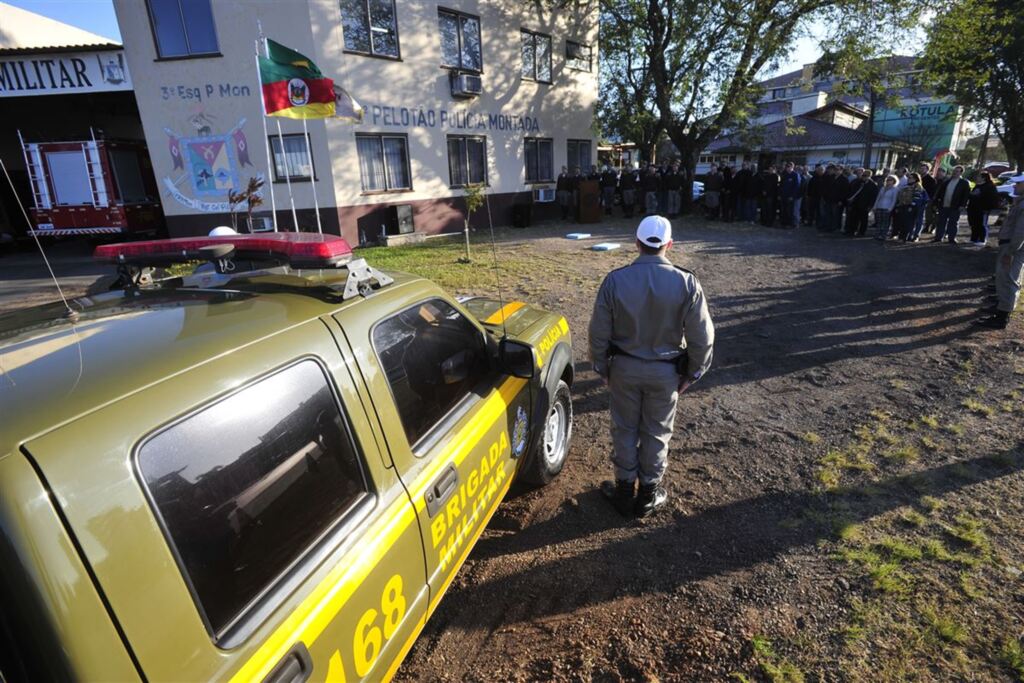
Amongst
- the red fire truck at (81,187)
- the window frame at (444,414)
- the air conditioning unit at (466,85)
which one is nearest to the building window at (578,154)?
the air conditioning unit at (466,85)

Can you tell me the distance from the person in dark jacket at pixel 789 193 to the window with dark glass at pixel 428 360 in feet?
48.7

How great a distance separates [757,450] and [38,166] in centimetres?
1640

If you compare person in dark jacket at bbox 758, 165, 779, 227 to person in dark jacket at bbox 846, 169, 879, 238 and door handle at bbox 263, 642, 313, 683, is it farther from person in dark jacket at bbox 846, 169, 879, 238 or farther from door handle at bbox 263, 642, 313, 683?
door handle at bbox 263, 642, 313, 683

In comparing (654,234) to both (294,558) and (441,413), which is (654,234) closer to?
(441,413)

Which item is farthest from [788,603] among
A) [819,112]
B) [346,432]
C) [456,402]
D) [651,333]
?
[819,112]

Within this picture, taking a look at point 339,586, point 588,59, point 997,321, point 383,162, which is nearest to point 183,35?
point 383,162

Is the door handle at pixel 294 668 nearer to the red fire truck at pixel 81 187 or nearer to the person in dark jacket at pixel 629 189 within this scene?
the red fire truck at pixel 81 187

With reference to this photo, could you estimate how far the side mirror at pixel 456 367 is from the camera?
2549mm

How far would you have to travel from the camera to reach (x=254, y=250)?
2303 millimetres

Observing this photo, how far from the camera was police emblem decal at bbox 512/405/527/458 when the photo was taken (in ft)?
9.87

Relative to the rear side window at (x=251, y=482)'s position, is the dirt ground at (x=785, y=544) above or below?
below

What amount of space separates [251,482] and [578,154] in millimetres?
20532

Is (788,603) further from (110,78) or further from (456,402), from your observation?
(110,78)

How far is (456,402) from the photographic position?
257 centimetres
